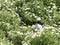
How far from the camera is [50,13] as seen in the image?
34.4 feet

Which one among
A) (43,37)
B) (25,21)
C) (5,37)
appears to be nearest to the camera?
(43,37)

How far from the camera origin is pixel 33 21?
32.9ft

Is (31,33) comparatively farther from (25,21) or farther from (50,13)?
(50,13)

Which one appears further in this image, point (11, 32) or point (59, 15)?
point (59, 15)

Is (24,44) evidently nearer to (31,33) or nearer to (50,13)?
(31,33)

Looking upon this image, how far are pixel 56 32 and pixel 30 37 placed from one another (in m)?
0.96

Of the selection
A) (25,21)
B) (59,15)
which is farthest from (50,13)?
(25,21)

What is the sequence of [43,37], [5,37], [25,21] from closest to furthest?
[43,37]
[5,37]
[25,21]

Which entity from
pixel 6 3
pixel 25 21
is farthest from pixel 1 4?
pixel 25 21

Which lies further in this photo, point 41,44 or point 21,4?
point 21,4

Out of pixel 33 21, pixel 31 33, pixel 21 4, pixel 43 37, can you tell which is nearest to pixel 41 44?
pixel 43 37

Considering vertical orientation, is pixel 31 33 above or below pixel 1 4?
below

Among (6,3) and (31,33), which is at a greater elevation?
(6,3)

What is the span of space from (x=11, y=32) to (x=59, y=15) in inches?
82.2
